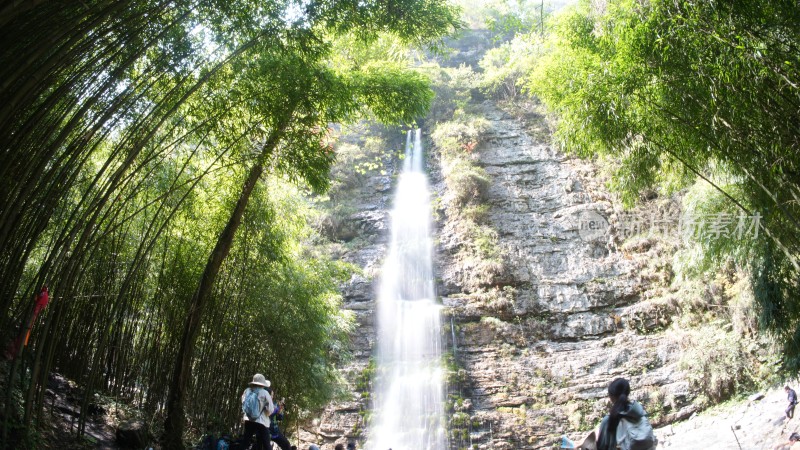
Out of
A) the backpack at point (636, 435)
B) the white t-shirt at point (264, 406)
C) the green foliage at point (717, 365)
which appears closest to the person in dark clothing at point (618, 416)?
the backpack at point (636, 435)

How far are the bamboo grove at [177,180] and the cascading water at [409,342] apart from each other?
13.8 ft

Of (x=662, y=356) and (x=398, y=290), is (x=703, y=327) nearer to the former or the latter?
(x=662, y=356)

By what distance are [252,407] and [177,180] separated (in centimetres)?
238

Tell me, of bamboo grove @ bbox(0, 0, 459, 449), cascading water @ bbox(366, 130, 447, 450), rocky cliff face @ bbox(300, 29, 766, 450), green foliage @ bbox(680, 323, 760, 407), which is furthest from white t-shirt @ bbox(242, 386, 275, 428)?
green foliage @ bbox(680, 323, 760, 407)

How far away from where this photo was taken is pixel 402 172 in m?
15.6

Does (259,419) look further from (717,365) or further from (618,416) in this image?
(717,365)

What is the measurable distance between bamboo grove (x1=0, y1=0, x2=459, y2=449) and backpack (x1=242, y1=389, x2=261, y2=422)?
0.74m

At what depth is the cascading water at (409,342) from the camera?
32.3ft

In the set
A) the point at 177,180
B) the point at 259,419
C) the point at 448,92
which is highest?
the point at 448,92

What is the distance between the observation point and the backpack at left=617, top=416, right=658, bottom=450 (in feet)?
6.73

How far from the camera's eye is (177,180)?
4.91 meters

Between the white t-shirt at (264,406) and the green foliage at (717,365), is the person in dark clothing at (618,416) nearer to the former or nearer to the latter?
the white t-shirt at (264,406)

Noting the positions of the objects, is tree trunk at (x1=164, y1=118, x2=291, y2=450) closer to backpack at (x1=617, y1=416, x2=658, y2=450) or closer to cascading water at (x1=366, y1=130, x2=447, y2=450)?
backpack at (x1=617, y1=416, x2=658, y2=450)

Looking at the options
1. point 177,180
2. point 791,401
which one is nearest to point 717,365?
point 791,401
